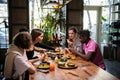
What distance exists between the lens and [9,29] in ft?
20.4

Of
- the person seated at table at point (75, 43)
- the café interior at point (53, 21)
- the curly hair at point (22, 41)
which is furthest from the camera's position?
the café interior at point (53, 21)

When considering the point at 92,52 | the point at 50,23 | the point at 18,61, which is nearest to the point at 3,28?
the point at 50,23

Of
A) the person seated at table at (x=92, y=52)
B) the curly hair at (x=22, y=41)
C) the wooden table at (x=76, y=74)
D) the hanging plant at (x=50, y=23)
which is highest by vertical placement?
the hanging plant at (x=50, y=23)

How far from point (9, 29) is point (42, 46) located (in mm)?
1868

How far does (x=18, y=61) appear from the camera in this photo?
2.37 meters

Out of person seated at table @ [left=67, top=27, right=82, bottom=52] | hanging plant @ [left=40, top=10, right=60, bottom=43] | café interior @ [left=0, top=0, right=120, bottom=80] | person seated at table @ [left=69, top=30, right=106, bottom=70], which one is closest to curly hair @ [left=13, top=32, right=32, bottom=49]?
person seated at table @ [left=69, top=30, right=106, bottom=70]

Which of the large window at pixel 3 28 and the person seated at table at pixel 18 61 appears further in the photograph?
the large window at pixel 3 28

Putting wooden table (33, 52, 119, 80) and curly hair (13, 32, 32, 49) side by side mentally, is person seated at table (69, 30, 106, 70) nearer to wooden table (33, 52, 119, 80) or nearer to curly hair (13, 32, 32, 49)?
wooden table (33, 52, 119, 80)

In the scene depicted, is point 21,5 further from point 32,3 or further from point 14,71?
point 14,71

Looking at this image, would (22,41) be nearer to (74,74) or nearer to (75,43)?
(74,74)

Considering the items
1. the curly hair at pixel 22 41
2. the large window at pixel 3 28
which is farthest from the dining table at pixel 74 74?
the large window at pixel 3 28

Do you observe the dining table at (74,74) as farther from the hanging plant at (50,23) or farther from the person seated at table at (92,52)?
the hanging plant at (50,23)

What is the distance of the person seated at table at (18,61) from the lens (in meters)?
2.36

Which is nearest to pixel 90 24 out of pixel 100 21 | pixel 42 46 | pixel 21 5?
pixel 100 21
